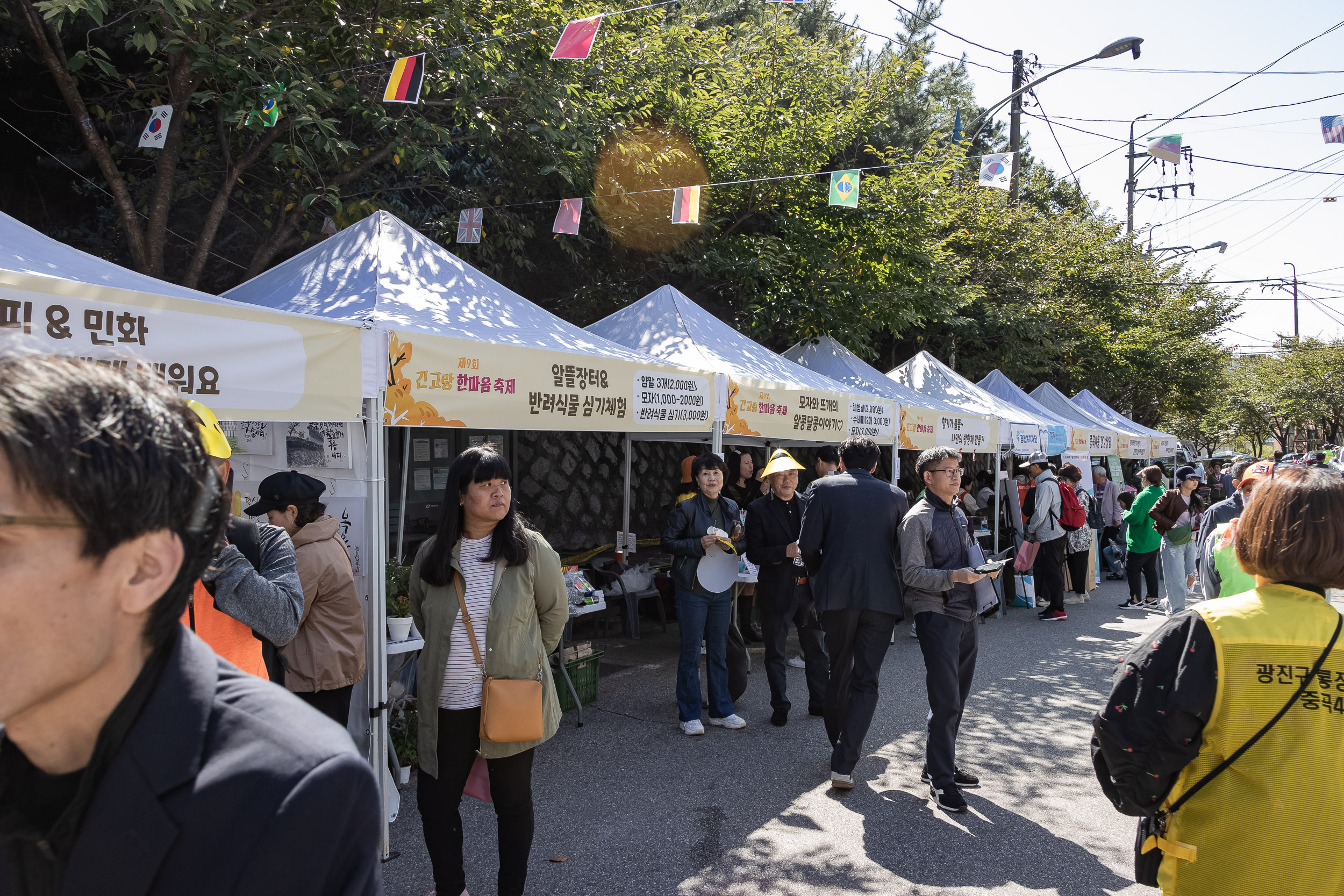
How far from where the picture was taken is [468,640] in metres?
3.04

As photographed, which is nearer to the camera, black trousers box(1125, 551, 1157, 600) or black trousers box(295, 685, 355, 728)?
black trousers box(295, 685, 355, 728)

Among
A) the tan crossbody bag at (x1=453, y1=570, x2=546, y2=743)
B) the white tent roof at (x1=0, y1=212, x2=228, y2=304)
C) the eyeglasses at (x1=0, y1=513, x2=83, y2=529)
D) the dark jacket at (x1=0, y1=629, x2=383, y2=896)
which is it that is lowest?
the tan crossbody bag at (x1=453, y1=570, x2=546, y2=743)

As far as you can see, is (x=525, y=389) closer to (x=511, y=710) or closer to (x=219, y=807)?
(x=511, y=710)

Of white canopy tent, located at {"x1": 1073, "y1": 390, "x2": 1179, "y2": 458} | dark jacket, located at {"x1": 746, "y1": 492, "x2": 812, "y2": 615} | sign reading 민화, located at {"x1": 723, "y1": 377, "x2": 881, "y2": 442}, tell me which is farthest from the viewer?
white canopy tent, located at {"x1": 1073, "y1": 390, "x2": 1179, "y2": 458}

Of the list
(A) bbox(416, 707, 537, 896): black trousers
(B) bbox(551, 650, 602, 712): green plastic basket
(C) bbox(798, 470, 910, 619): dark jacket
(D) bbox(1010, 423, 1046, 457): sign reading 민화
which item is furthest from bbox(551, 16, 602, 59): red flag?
(D) bbox(1010, 423, 1046, 457): sign reading 민화

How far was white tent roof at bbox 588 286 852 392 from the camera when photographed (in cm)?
696

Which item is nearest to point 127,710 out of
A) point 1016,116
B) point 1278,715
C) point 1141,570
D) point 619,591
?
point 1278,715

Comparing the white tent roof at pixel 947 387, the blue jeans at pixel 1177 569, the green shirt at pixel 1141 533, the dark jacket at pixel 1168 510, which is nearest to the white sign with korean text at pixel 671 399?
the white tent roof at pixel 947 387

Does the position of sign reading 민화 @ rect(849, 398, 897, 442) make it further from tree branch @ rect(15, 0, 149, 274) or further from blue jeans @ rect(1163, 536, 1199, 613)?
tree branch @ rect(15, 0, 149, 274)

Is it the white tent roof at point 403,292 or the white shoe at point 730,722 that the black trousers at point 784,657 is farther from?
the white tent roof at point 403,292

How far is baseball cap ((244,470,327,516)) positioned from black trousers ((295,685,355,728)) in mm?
744

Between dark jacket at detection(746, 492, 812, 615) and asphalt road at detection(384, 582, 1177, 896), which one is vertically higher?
dark jacket at detection(746, 492, 812, 615)

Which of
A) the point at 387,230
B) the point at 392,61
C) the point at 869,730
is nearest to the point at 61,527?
the point at 387,230

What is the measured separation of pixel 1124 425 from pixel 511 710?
64.2 feet
